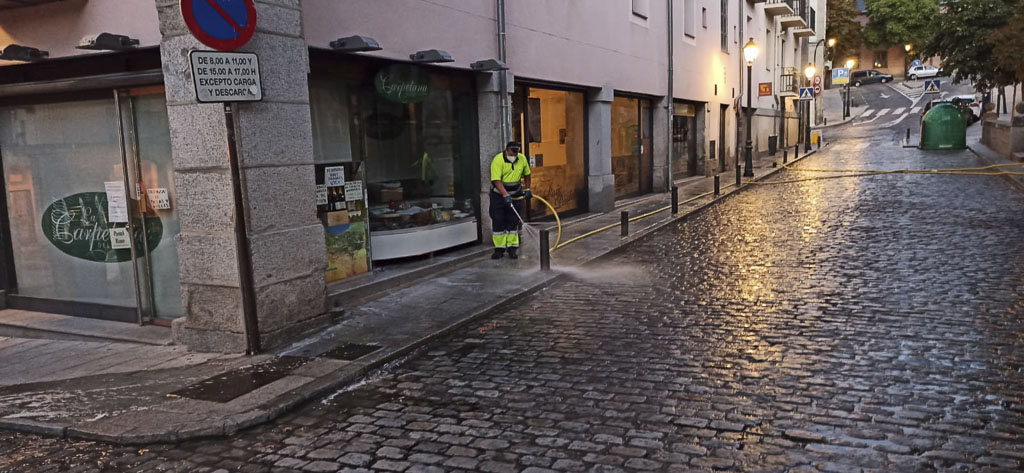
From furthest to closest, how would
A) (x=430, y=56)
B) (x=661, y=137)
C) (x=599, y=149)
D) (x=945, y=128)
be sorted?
1. (x=945, y=128)
2. (x=661, y=137)
3. (x=599, y=149)
4. (x=430, y=56)

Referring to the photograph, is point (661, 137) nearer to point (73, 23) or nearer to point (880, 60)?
point (73, 23)

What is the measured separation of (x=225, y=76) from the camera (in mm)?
6336

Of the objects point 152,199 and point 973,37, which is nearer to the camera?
point 152,199

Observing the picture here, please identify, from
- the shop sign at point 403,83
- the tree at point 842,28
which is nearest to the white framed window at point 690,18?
the shop sign at point 403,83

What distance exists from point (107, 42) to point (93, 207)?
211 centimetres

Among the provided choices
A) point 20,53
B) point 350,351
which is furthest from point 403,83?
point 350,351

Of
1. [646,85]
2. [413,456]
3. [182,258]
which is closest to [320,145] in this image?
[182,258]

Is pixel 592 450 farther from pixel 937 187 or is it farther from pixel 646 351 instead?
pixel 937 187

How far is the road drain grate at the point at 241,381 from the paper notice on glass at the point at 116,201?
261 centimetres

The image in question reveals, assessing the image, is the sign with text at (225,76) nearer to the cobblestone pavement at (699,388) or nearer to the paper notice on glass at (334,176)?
the paper notice on glass at (334,176)

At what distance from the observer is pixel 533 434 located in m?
4.84

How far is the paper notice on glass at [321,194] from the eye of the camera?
8.80 metres

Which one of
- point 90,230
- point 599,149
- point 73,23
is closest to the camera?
point 73,23

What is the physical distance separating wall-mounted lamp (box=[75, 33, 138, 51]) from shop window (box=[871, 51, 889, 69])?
273ft
